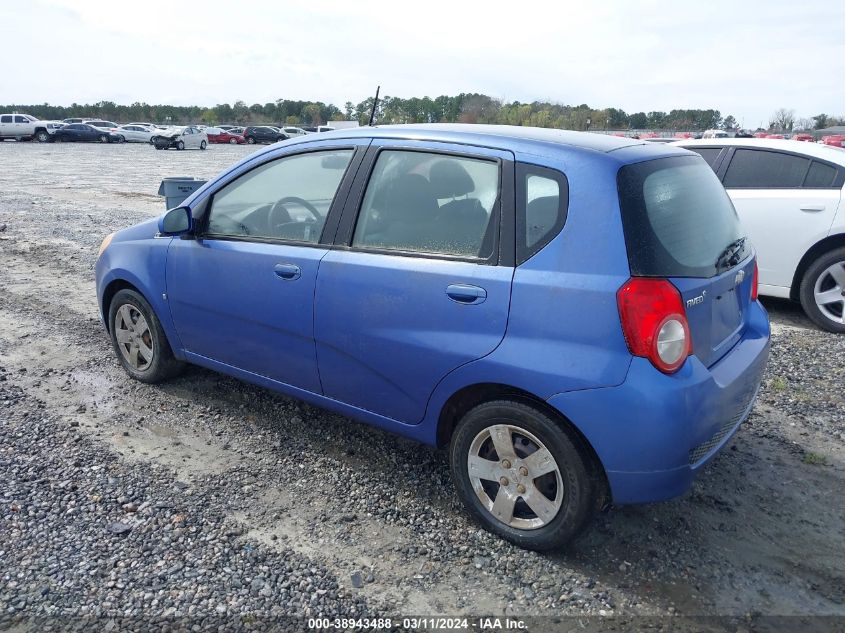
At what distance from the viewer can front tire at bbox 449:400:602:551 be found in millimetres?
2828

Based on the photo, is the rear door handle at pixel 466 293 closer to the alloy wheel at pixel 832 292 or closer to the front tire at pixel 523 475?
the front tire at pixel 523 475

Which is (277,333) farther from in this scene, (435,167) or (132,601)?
(132,601)

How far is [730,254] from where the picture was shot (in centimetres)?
324

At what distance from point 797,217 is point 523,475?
4.70 metres

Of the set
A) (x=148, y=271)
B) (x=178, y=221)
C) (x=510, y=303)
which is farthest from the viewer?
(x=148, y=271)

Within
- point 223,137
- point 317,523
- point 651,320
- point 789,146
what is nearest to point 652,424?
point 651,320

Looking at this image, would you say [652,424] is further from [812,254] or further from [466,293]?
[812,254]

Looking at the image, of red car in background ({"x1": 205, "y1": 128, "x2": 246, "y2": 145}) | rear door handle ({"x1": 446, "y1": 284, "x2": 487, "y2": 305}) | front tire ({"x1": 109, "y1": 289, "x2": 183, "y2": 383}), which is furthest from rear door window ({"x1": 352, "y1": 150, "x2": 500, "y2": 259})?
red car in background ({"x1": 205, "y1": 128, "x2": 246, "y2": 145})

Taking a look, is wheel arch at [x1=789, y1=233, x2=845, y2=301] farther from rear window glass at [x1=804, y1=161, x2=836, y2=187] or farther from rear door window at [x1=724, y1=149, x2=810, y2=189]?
rear door window at [x1=724, y1=149, x2=810, y2=189]

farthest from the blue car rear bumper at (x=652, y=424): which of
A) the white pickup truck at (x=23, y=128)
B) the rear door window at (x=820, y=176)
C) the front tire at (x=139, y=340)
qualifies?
the white pickup truck at (x=23, y=128)

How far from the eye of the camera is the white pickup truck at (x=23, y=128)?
149 ft

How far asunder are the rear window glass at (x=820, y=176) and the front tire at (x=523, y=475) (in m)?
4.85

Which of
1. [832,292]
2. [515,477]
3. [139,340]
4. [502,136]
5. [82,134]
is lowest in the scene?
[82,134]

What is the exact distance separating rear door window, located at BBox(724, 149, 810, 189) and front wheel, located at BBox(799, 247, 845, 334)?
80 centimetres
